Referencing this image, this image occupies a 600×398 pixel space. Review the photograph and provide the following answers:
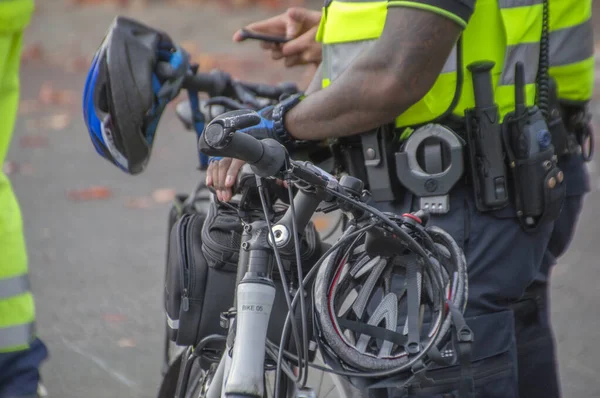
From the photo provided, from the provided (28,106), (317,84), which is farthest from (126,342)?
(28,106)

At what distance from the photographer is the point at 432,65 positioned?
2.26 metres

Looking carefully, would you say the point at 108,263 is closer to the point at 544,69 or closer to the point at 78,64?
the point at 544,69

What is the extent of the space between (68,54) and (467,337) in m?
10.8

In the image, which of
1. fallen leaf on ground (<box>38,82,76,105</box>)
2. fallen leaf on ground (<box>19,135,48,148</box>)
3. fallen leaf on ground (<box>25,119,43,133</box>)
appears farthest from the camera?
fallen leaf on ground (<box>38,82,76,105</box>)

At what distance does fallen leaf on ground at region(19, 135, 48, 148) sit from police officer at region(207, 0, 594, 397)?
6167 millimetres

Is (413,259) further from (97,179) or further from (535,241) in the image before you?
(97,179)

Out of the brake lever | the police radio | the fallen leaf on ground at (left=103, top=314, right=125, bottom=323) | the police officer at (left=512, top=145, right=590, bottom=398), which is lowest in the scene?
the fallen leaf on ground at (left=103, top=314, right=125, bottom=323)

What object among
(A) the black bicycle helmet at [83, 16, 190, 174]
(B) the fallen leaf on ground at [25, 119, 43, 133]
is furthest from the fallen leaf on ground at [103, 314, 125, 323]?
(B) the fallen leaf on ground at [25, 119, 43, 133]

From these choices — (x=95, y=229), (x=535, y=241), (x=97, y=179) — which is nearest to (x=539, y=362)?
(x=535, y=241)

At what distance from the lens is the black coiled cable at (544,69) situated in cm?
249

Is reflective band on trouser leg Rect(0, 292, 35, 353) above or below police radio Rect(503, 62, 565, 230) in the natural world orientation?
below

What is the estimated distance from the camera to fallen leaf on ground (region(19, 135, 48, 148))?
27.3 feet

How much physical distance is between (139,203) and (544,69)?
466cm

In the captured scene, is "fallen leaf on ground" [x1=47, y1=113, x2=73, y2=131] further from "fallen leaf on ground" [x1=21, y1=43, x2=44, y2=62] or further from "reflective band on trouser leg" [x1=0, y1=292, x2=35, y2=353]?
"reflective band on trouser leg" [x1=0, y1=292, x2=35, y2=353]
